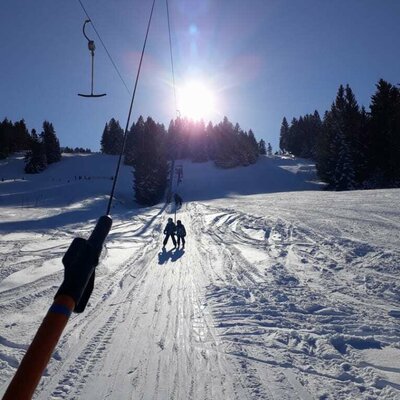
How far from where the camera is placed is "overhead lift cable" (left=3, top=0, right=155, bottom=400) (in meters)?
1.16

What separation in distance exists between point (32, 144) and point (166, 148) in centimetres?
2681

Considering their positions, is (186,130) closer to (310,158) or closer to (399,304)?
(310,158)

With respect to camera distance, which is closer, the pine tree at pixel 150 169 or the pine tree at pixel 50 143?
the pine tree at pixel 150 169

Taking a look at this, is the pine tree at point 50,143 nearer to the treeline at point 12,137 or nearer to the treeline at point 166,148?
the treeline at point 12,137

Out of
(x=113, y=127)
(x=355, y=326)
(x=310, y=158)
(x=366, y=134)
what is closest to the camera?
(x=355, y=326)

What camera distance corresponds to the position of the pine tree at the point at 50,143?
7994 cm

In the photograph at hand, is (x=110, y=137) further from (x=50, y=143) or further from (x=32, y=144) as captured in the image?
(x=32, y=144)

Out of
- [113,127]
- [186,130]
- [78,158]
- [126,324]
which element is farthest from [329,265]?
[113,127]

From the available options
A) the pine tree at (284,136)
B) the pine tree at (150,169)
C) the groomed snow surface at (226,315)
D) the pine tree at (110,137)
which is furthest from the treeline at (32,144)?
the pine tree at (284,136)

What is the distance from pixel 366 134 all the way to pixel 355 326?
44540 mm

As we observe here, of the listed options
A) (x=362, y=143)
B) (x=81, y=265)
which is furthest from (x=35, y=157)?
(x=81, y=265)

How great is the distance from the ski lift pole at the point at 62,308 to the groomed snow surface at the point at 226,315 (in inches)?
128

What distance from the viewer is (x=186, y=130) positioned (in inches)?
3863

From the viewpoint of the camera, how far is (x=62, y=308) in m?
1.33
